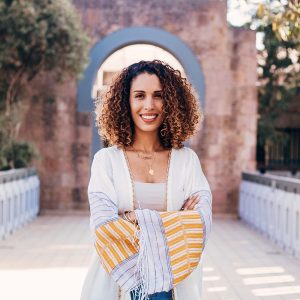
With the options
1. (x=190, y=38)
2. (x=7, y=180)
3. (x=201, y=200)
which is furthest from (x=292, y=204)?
(x=201, y=200)

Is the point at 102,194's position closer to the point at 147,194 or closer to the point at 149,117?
the point at 147,194

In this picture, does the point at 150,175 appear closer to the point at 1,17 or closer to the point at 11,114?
the point at 1,17

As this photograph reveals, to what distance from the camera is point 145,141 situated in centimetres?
228

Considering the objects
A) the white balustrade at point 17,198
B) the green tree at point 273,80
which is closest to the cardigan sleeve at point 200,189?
the white balustrade at point 17,198

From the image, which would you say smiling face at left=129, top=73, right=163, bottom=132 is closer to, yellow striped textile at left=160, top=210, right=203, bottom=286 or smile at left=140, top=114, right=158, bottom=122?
smile at left=140, top=114, right=158, bottom=122

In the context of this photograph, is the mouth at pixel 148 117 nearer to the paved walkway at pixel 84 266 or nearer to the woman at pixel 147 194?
the woman at pixel 147 194

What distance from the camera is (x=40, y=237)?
8250mm

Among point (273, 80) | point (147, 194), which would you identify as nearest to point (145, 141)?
point (147, 194)

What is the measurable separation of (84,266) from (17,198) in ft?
9.76

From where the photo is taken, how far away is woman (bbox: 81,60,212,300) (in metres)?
2.00

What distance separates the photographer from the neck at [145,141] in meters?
2.27

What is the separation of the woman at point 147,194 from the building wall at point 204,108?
8.58m

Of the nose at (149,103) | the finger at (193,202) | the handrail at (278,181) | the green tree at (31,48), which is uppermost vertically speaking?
the green tree at (31,48)

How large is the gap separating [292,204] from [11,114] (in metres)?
4.81
